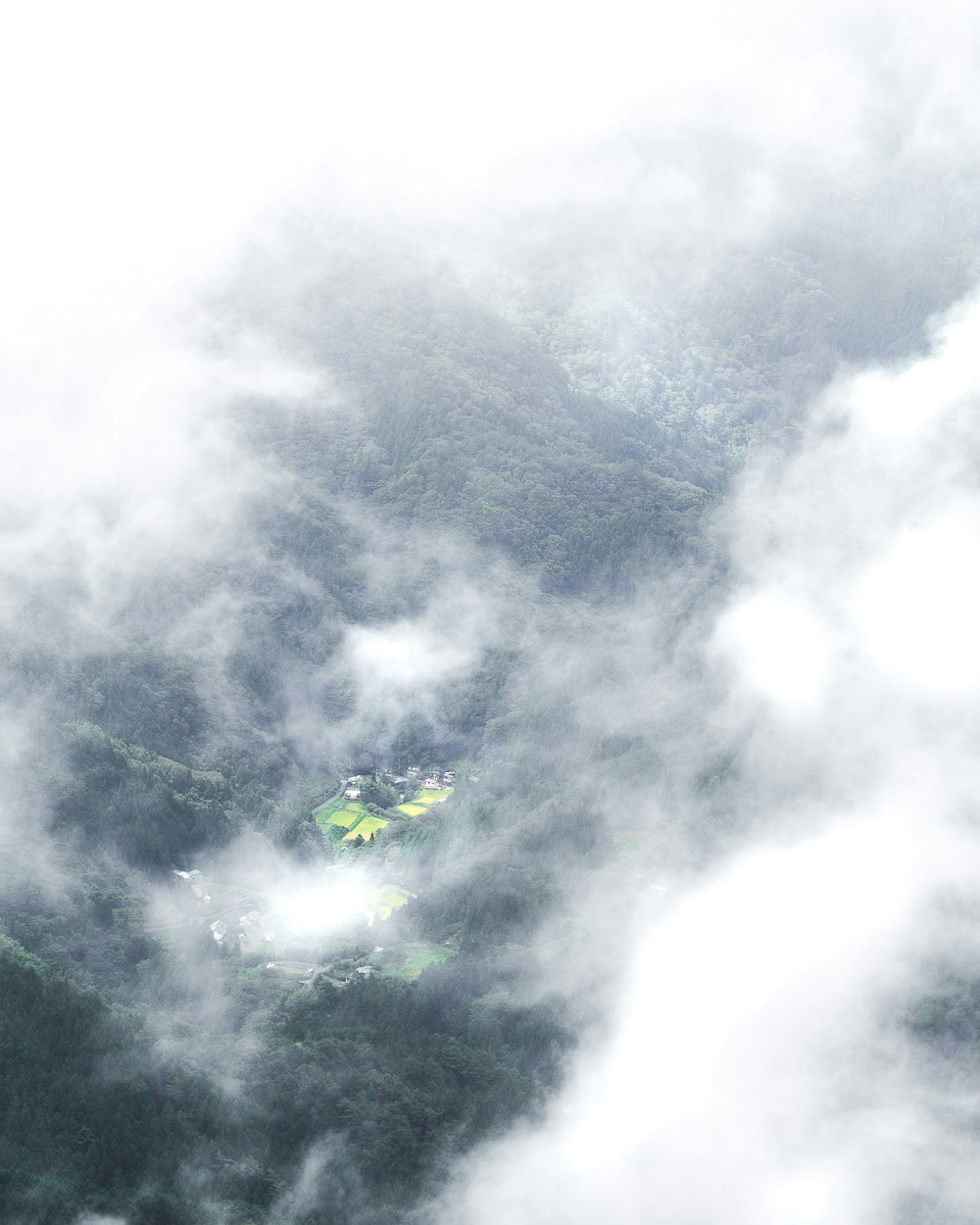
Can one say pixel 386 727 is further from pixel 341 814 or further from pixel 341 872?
pixel 341 872

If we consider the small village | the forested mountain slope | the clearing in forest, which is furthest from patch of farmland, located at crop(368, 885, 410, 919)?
the clearing in forest

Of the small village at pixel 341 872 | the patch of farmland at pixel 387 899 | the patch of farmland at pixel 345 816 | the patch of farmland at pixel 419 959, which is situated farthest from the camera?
→ the patch of farmland at pixel 345 816

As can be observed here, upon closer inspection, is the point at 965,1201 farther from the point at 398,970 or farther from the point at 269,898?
the point at 269,898

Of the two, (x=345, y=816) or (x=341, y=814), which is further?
(x=341, y=814)

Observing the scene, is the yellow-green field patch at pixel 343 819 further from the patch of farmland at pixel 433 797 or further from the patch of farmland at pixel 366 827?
the patch of farmland at pixel 433 797

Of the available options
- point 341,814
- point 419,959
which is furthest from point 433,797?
point 419,959

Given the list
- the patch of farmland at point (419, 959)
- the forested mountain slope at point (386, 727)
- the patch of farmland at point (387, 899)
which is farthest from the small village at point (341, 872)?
the forested mountain slope at point (386, 727)

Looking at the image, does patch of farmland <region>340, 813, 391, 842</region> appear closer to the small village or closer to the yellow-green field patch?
the small village

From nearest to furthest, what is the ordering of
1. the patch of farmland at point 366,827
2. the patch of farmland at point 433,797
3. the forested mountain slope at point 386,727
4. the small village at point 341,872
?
the forested mountain slope at point 386,727, the small village at point 341,872, the patch of farmland at point 366,827, the patch of farmland at point 433,797

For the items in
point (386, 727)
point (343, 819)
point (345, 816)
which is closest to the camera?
point (343, 819)
